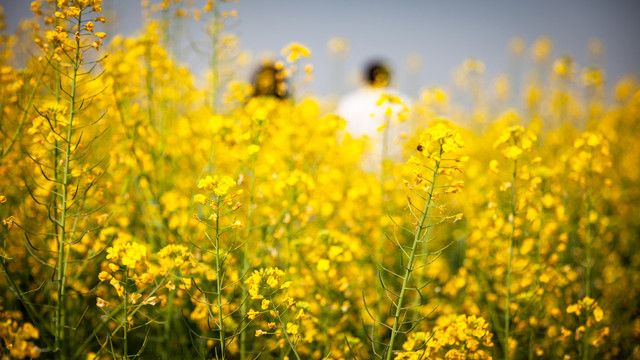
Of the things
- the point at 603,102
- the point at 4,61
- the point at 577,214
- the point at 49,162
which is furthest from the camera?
the point at 603,102

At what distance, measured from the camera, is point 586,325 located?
2355mm

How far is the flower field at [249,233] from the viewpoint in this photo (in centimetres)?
196

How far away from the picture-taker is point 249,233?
8.94 feet

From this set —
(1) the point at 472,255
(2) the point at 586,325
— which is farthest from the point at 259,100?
(2) the point at 586,325

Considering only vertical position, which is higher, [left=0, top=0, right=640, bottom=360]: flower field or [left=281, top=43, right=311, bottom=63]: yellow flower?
[left=281, top=43, right=311, bottom=63]: yellow flower

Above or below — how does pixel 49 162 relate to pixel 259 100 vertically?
below

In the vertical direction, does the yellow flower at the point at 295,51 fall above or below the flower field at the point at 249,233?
above

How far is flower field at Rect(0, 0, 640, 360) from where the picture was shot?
1.96 metres

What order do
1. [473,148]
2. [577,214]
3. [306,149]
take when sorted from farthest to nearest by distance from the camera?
[473,148] → [577,214] → [306,149]

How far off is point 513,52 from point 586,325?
778cm

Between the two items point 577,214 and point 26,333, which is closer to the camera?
point 26,333

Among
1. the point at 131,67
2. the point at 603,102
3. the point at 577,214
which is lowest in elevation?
the point at 577,214

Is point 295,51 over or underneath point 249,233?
over

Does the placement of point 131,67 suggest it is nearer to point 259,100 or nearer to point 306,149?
point 259,100
